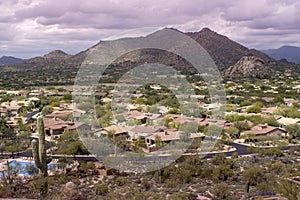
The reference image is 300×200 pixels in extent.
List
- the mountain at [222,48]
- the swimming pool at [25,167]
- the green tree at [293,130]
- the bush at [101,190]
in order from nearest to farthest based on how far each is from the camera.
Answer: the bush at [101,190] → the swimming pool at [25,167] → the green tree at [293,130] → the mountain at [222,48]

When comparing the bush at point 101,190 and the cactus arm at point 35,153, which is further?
the bush at point 101,190

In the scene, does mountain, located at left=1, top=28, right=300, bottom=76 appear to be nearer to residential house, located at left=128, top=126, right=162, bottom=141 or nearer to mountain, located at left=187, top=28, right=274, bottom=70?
mountain, located at left=187, top=28, right=274, bottom=70

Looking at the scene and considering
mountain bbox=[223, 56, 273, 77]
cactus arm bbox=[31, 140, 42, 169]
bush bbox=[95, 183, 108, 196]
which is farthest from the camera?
mountain bbox=[223, 56, 273, 77]

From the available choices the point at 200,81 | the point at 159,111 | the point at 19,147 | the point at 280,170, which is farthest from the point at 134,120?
the point at 200,81

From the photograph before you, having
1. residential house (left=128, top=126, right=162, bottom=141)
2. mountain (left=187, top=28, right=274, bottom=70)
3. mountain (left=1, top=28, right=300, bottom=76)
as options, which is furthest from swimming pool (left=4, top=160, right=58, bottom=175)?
mountain (left=187, top=28, right=274, bottom=70)

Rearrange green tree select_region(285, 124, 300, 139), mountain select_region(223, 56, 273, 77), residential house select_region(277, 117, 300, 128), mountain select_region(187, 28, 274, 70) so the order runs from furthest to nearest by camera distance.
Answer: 1. mountain select_region(187, 28, 274, 70)
2. mountain select_region(223, 56, 273, 77)
3. residential house select_region(277, 117, 300, 128)
4. green tree select_region(285, 124, 300, 139)

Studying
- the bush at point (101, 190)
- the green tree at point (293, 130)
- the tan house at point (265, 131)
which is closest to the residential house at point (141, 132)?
the tan house at point (265, 131)

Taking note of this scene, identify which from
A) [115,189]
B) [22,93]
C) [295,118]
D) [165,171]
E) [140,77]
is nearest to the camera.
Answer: [115,189]

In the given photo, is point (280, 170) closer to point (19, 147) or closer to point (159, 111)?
point (19, 147)

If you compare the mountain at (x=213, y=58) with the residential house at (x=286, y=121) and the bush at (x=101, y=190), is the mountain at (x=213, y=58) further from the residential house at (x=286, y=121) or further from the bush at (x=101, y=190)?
the bush at (x=101, y=190)

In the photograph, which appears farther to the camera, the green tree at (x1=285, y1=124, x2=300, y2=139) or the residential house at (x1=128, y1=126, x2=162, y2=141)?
the green tree at (x1=285, y1=124, x2=300, y2=139)

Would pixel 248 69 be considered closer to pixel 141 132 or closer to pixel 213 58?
pixel 213 58
